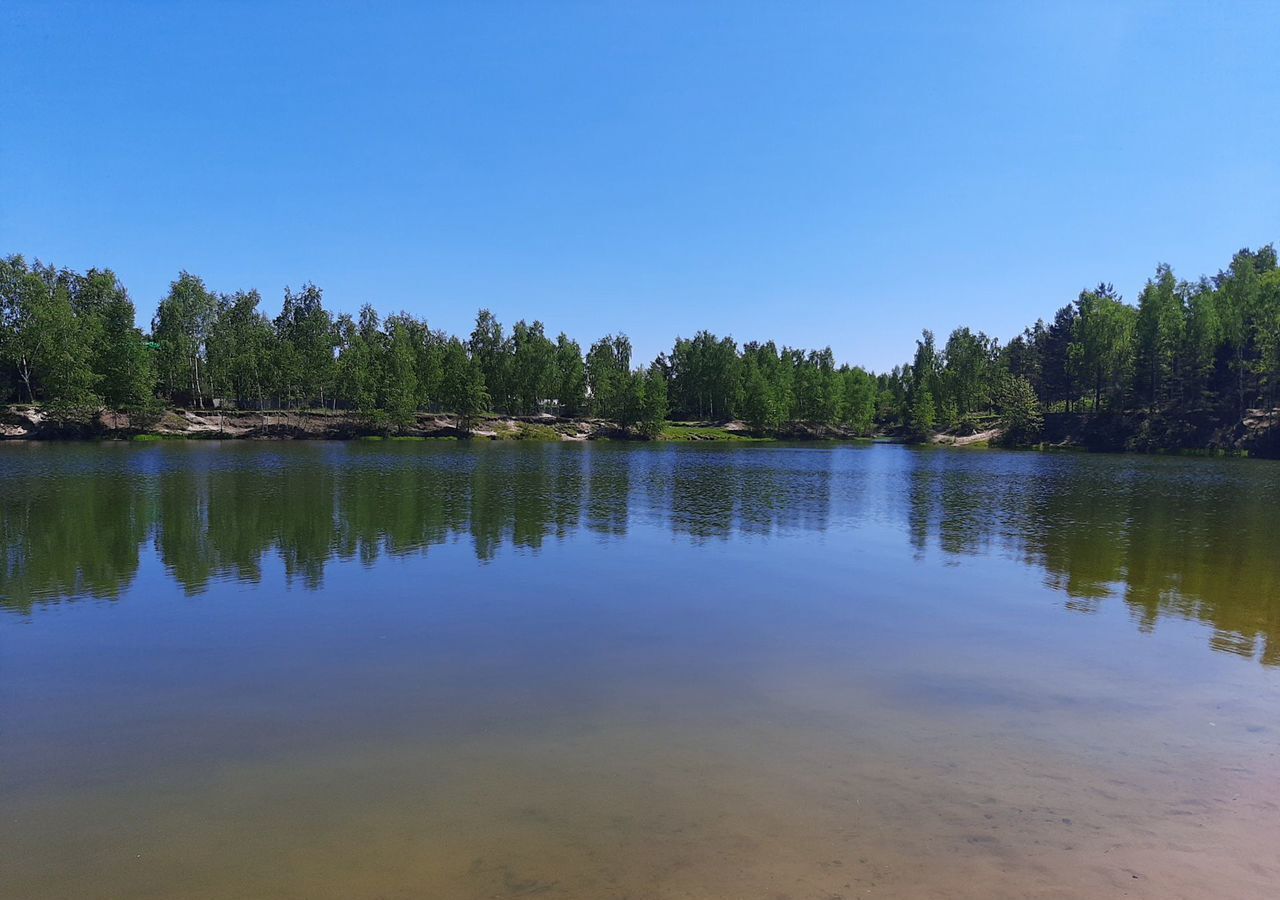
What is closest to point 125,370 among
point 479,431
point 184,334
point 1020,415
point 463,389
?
point 184,334

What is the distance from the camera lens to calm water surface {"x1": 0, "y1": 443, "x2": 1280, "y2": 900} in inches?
267

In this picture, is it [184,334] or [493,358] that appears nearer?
[184,334]

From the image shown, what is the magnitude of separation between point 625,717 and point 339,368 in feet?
359

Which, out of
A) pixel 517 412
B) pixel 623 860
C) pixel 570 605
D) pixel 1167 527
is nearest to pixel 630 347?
pixel 517 412

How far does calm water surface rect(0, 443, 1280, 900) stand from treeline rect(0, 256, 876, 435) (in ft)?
256

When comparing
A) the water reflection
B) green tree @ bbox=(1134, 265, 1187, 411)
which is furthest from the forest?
the water reflection

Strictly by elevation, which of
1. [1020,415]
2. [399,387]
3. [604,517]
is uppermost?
[399,387]

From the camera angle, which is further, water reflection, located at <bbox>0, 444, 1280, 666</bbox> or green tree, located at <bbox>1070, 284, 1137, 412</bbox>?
green tree, located at <bbox>1070, 284, 1137, 412</bbox>

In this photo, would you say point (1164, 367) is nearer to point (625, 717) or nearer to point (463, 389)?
point (463, 389)

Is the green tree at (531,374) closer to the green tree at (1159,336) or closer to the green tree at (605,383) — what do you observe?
the green tree at (605,383)

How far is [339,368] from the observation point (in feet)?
357

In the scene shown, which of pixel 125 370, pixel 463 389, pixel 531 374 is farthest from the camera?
pixel 531 374

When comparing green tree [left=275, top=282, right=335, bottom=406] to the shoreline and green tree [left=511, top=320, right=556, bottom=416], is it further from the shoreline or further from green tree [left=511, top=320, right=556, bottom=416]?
green tree [left=511, top=320, right=556, bottom=416]

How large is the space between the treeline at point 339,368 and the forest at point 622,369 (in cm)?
30
